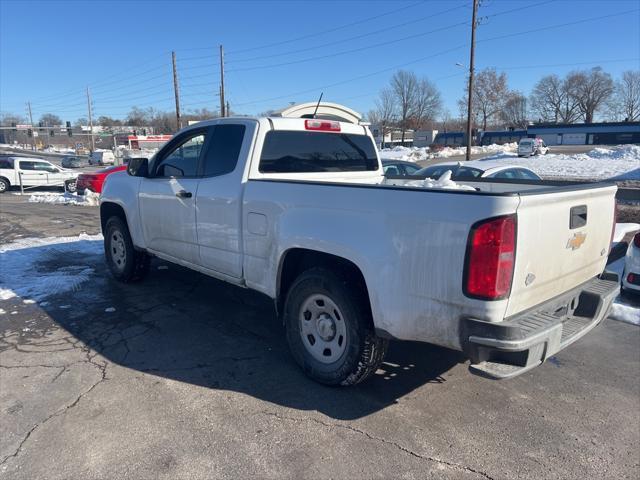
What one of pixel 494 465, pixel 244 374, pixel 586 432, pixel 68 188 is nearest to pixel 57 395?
pixel 244 374

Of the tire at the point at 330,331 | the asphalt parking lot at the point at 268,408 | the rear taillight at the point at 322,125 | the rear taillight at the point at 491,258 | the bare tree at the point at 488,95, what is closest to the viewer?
the rear taillight at the point at 491,258

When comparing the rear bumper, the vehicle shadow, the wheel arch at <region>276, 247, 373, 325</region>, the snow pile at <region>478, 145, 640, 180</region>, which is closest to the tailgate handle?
the rear bumper

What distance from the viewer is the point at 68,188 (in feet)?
73.3

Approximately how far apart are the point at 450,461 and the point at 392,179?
329 cm

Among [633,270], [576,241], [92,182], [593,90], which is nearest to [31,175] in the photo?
[92,182]

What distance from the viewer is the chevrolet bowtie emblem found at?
304cm

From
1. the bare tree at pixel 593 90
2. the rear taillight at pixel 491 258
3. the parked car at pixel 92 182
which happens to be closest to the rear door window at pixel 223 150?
the rear taillight at pixel 491 258

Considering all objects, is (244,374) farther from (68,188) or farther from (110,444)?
(68,188)

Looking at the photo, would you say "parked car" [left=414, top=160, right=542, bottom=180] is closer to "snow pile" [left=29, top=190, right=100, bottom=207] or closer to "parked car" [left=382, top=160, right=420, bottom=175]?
"parked car" [left=382, top=160, right=420, bottom=175]

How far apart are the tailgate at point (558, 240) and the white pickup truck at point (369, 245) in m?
0.01

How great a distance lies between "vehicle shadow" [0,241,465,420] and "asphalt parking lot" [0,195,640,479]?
0.06 ft

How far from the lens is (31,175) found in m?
22.7

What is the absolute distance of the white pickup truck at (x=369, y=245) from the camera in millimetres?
2617

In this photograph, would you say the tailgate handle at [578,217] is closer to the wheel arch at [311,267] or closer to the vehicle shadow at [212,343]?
the wheel arch at [311,267]
